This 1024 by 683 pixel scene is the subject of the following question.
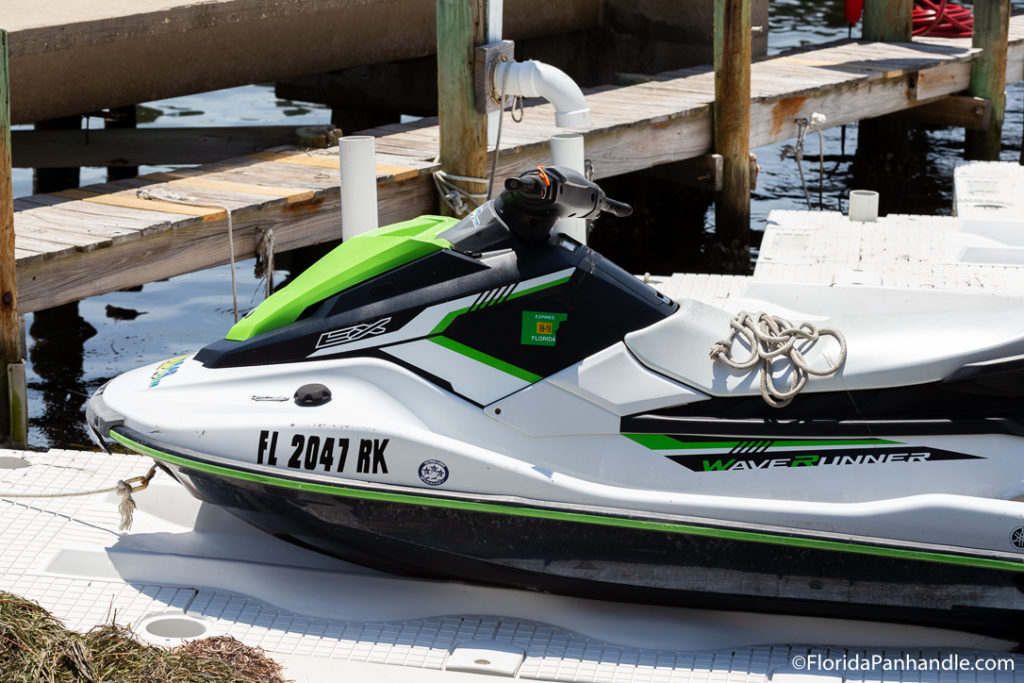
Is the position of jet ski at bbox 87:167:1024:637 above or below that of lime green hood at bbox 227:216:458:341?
below

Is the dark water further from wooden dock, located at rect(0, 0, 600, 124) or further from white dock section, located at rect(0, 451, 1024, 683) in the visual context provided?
white dock section, located at rect(0, 451, 1024, 683)

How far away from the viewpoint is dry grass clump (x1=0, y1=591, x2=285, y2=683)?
307 cm

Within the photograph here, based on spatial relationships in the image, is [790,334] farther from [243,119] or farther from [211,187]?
[243,119]

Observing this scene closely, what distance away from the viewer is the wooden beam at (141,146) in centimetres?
808

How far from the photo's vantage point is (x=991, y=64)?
974cm

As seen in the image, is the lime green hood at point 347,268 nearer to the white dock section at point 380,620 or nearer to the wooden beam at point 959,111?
the white dock section at point 380,620

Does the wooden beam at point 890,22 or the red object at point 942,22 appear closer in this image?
the wooden beam at point 890,22

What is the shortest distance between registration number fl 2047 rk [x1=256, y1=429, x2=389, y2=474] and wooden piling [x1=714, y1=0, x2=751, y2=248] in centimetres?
490

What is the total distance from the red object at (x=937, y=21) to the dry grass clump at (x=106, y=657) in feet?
28.4

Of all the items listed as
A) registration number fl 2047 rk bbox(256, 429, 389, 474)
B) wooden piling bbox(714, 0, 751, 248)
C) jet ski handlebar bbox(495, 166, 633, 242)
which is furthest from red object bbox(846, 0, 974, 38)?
registration number fl 2047 rk bbox(256, 429, 389, 474)

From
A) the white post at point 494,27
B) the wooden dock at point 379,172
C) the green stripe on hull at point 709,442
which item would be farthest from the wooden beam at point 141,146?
the green stripe on hull at point 709,442

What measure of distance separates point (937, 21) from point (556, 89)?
619 cm

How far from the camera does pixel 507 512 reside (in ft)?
11.2

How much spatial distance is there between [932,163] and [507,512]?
9.51 m
